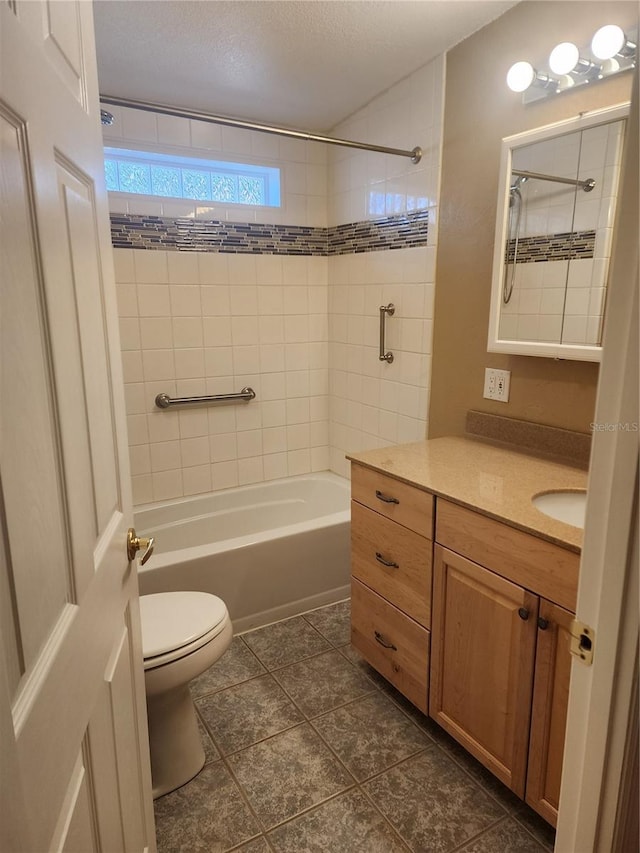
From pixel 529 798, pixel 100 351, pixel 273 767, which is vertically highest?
pixel 100 351

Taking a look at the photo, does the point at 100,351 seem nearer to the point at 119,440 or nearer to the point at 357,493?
the point at 119,440

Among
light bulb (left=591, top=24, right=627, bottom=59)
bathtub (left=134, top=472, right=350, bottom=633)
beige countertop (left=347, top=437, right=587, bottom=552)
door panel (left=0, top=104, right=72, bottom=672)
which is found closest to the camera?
door panel (left=0, top=104, right=72, bottom=672)

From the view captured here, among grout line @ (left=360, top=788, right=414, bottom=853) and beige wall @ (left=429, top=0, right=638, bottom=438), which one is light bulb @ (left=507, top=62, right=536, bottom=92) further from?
grout line @ (left=360, top=788, right=414, bottom=853)

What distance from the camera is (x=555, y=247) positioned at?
5.60 ft

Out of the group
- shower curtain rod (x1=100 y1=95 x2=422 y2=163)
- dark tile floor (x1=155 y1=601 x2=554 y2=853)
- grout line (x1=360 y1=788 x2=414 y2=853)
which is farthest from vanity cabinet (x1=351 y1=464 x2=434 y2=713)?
shower curtain rod (x1=100 y1=95 x2=422 y2=163)

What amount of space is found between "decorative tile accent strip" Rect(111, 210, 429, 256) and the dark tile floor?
1916mm

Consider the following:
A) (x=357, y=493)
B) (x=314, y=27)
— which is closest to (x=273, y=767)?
(x=357, y=493)

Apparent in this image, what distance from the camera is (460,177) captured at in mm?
2096

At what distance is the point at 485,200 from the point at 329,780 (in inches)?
80.3

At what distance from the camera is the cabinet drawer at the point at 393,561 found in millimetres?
1667

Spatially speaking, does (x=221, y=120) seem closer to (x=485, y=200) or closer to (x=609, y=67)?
(x=485, y=200)

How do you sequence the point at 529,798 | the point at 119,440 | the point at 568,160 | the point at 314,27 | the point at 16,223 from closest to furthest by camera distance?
the point at 16,223 → the point at 119,440 → the point at 529,798 → the point at 568,160 → the point at 314,27

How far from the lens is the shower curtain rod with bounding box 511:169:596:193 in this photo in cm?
160

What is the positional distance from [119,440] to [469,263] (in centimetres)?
157
